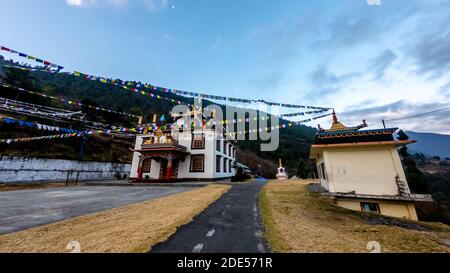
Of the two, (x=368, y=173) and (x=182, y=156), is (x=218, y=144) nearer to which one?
(x=182, y=156)

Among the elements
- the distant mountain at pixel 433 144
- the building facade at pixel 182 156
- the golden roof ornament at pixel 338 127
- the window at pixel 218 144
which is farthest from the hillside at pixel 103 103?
the distant mountain at pixel 433 144

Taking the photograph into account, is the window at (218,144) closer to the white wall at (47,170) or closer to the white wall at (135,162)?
the white wall at (135,162)

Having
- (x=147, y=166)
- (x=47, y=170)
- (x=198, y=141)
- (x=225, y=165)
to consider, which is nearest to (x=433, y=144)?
(x=225, y=165)

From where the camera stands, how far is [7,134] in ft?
65.3

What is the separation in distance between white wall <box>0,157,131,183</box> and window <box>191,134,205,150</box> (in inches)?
525

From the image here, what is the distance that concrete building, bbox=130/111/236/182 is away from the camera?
19812 millimetres

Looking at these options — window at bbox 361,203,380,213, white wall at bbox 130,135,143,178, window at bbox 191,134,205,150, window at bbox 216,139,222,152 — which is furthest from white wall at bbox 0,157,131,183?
window at bbox 361,203,380,213

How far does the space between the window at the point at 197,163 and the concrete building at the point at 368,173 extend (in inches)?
536

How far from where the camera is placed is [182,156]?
21.4 metres

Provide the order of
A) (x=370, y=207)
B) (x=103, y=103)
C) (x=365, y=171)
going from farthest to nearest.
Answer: (x=103, y=103) → (x=365, y=171) → (x=370, y=207)

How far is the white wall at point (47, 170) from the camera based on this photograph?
54.4 feet

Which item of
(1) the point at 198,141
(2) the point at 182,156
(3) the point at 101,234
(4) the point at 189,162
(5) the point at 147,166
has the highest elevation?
(1) the point at 198,141
